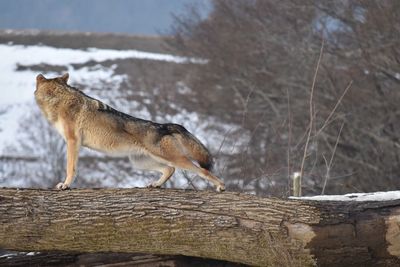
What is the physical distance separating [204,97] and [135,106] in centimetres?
349

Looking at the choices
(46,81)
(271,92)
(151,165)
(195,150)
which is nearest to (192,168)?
(195,150)

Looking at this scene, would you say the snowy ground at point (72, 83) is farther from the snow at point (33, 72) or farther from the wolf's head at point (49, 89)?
the wolf's head at point (49, 89)

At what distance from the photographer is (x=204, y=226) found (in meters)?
6.32

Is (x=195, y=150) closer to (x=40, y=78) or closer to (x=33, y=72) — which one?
(x=40, y=78)

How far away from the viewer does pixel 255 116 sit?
95.3 ft

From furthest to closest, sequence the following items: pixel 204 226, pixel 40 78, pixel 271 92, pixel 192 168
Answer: pixel 271 92
pixel 40 78
pixel 192 168
pixel 204 226

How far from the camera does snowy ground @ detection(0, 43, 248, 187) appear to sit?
3069 cm

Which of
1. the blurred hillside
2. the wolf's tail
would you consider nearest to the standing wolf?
the wolf's tail

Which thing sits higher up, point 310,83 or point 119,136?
point 119,136

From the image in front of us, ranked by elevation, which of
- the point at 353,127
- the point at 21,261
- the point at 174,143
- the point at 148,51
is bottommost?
the point at 148,51

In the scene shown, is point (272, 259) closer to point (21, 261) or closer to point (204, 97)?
point (21, 261)

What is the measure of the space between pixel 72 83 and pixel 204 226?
114ft

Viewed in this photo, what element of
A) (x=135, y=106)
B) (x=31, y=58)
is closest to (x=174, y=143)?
(x=135, y=106)

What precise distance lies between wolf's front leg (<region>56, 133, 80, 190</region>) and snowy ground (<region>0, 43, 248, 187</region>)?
1665cm
